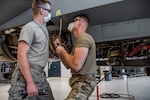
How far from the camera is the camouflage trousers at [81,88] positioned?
1689 mm

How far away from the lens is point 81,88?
1716 millimetres

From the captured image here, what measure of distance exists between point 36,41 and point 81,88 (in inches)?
20.8

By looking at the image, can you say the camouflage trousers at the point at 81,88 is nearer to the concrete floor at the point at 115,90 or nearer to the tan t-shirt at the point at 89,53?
the tan t-shirt at the point at 89,53

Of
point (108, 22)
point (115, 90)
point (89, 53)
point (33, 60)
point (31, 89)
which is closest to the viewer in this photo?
point (31, 89)

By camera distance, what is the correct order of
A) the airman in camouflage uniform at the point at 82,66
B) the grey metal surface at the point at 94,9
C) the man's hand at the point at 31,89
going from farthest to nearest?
the grey metal surface at the point at 94,9, the airman in camouflage uniform at the point at 82,66, the man's hand at the point at 31,89

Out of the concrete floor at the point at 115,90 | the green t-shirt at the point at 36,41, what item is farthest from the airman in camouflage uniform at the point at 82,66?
the concrete floor at the point at 115,90

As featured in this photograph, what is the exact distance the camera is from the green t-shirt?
63.1 inches

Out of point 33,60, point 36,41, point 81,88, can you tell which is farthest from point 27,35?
point 81,88

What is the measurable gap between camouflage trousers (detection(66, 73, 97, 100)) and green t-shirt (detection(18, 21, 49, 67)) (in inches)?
12.8

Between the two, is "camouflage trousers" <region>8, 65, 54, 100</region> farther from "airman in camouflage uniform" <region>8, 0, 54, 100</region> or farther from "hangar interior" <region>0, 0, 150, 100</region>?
"hangar interior" <region>0, 0, 150, 100</region>

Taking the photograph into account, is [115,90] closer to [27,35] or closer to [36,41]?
[36,41]

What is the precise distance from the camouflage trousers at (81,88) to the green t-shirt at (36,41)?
325mm

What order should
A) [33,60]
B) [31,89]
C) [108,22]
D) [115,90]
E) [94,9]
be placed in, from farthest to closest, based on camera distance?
[115,90] < [108,22] < [94,9] < [33,60] < [31,89]

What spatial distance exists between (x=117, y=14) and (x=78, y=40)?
56 centimetres
